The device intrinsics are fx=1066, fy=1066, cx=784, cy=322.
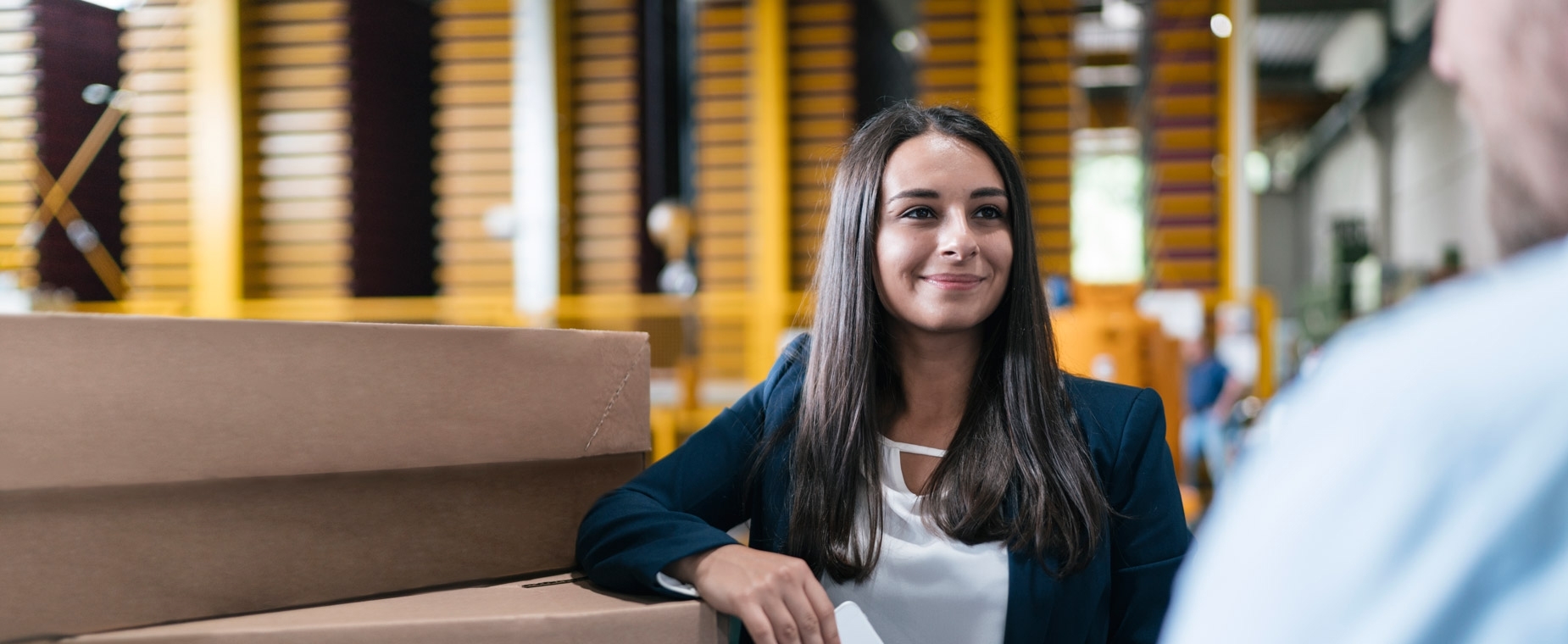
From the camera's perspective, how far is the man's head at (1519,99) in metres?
0.41

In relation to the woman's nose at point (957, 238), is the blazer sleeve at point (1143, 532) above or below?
below

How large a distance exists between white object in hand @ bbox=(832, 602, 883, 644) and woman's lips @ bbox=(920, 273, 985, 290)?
499 mm

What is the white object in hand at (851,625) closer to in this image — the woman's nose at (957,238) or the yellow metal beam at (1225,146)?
the woman's nose at (957,238)

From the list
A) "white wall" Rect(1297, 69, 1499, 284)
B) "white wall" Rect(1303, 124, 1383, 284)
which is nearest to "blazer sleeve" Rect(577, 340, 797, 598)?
"white wall" Rect(1297, 69, 1499, 284)

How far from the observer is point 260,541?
93 cm

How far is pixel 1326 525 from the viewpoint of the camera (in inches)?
15.2

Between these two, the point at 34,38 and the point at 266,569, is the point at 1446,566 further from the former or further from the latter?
the point at 34,38

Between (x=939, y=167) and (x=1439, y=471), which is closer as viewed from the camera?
(x=1439, y=471)

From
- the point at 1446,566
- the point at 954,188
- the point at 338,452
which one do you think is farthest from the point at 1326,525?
the point at 954,188

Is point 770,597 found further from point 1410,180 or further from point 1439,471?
point 1410,180

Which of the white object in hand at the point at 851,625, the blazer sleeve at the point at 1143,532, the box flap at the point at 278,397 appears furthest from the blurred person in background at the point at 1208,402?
the box flap at the point at 278,397

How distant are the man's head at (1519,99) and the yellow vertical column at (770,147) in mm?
6440

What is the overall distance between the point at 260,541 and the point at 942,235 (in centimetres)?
88

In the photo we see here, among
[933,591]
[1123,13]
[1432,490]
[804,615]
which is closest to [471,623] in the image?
[804,615]
